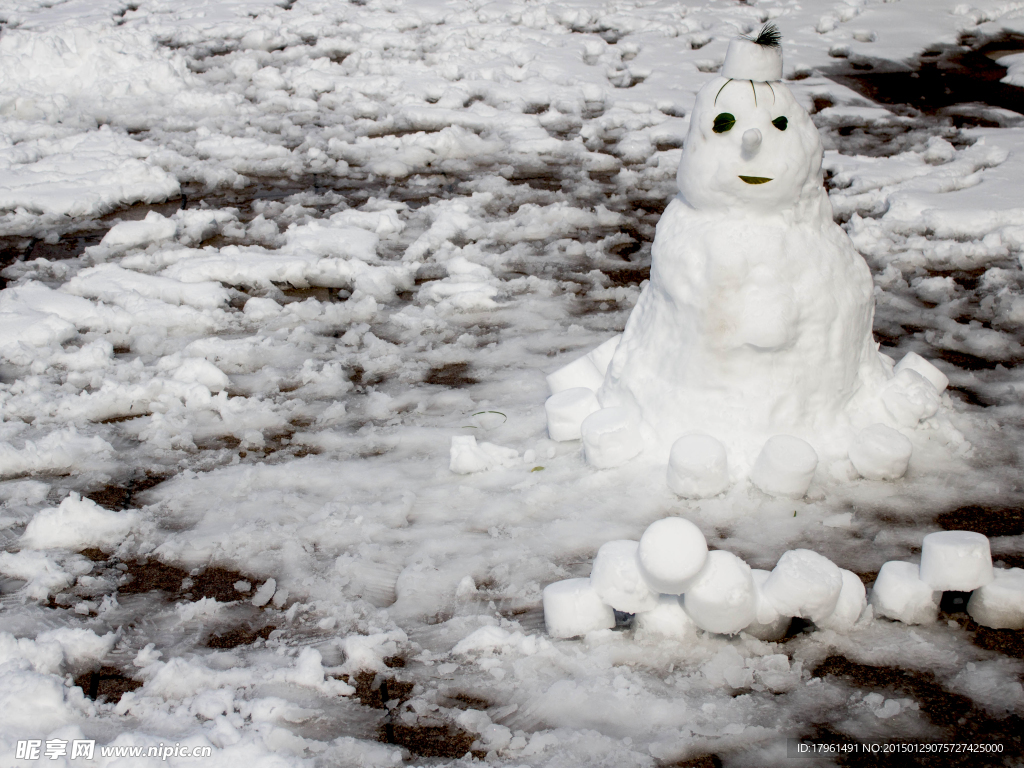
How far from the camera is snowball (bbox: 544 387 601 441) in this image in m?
2.69

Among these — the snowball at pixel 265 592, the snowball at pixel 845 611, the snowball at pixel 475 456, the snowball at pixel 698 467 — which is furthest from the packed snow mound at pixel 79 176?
the snowball at pixel 845 611

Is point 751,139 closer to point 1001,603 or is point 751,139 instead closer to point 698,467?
point 698,467

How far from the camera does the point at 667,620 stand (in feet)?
6.43

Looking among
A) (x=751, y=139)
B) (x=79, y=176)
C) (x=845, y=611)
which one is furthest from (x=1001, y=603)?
(x=79, y=176)

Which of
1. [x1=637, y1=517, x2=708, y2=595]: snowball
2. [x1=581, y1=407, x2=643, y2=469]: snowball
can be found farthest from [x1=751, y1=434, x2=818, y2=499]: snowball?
[x1=637, y1=517, x2=708, y2=595]: snowball

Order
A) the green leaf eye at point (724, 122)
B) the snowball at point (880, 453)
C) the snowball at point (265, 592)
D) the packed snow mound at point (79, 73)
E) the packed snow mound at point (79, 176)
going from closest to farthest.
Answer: the snowball at point (265, 592) < the green leaf eye at point (724, 122) < the snowball at point (880, 453) < the packed snow mound at point (79, 176) < the packed snow mound at point (79, 73)

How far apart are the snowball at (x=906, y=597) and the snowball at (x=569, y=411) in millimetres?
987

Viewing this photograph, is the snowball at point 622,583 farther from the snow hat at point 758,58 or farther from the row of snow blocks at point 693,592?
the snow hat at point 758,58

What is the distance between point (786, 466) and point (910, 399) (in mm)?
541

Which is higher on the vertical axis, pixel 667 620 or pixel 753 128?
pixel 753 128

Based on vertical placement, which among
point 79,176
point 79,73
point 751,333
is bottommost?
A: point 79,176

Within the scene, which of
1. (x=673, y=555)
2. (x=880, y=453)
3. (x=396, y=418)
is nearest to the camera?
(x=673, y=555)

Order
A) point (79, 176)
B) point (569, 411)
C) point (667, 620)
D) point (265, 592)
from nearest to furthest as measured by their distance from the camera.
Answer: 1. point (667, 620)
2. point (265, 592)
3. point (569, 411)
4. point (79, 176)

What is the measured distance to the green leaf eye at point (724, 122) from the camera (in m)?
2.30
